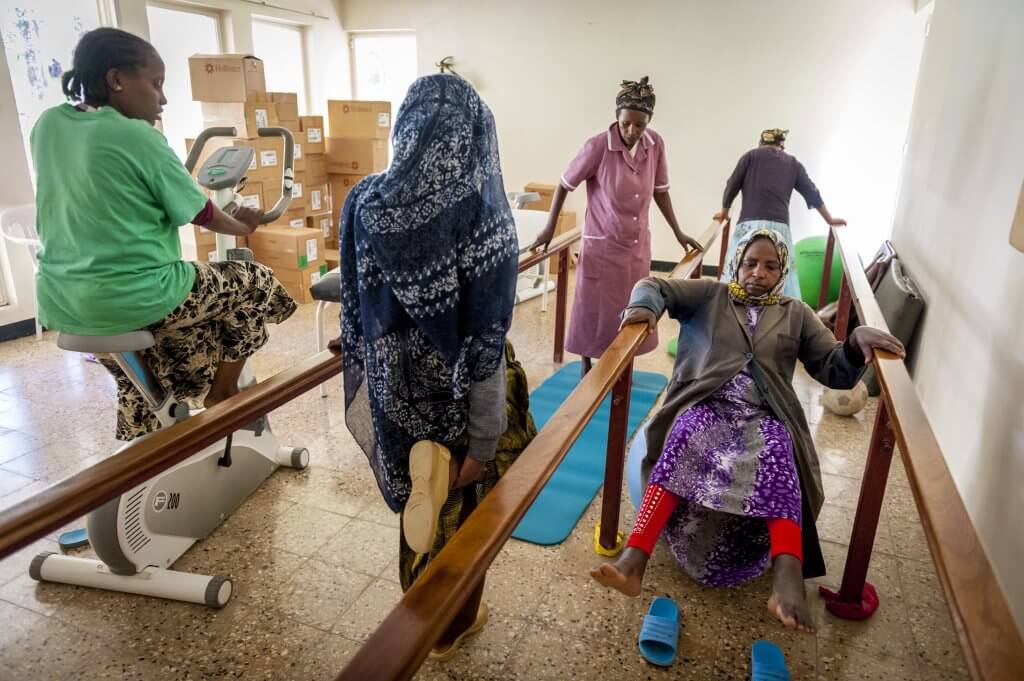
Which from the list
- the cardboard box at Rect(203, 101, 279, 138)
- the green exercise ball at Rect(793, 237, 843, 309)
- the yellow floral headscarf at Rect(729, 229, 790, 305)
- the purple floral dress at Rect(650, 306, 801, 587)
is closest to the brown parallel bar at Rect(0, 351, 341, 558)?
the purple floral dress at Rect(650, 306, 801, 587)

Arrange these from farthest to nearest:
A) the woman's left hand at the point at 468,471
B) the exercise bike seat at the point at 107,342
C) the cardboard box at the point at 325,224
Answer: the cardboard box at the point at 325,224
the exercise bike seat at the point at 107,342
the woman's left hand at the point at 468,471

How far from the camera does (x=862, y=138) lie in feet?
19.4

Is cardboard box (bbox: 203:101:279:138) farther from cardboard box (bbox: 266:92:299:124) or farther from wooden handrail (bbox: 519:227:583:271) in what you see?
wooden handrail (bbox: 519:227:583:271)

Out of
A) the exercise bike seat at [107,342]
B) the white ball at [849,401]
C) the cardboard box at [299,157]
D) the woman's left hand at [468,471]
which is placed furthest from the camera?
the cardboard box at [299,157]

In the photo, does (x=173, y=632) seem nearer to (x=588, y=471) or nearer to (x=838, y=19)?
(x=588, y=471)

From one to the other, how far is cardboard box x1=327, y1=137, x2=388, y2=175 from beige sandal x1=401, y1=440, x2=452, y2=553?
5396 millimetres

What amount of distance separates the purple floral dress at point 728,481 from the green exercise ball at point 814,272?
10.9 feet

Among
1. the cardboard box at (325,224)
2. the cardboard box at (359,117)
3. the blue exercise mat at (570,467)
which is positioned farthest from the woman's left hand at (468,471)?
the cardboard box at (359,117)

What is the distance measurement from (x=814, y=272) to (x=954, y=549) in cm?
455

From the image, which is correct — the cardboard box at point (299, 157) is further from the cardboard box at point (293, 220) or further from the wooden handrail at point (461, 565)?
the wooden handrail at point (461, 565)

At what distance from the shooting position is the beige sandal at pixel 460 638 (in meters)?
1.81

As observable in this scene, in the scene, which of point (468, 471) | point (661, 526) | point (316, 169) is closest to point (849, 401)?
point (661, 526)

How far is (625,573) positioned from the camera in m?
1.66

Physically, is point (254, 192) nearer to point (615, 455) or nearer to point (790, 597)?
point (615, 455)
